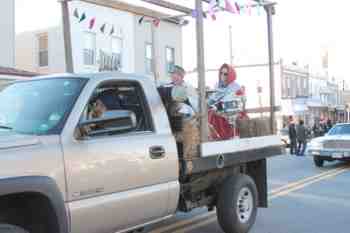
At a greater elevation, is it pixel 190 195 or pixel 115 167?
pixel 115 167

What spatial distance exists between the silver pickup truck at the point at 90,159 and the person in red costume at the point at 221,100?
2.40ft

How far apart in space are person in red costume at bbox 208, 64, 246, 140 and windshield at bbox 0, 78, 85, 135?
7.93ft

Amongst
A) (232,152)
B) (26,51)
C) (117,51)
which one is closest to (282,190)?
(232,152)

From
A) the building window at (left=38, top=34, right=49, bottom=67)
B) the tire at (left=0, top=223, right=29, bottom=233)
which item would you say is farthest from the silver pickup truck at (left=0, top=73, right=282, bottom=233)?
the building window at (left=38, top=34, right=49, bottom=67)

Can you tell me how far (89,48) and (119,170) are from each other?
2028 centimetres

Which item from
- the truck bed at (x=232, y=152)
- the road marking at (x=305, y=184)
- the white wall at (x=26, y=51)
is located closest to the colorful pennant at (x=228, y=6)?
the truck bed at (x=232, y=152)

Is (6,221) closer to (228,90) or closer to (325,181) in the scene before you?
(228,90)

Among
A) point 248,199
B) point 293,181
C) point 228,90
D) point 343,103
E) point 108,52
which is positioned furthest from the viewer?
point 343,103

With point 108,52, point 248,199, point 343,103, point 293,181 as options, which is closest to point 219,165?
point 248,199

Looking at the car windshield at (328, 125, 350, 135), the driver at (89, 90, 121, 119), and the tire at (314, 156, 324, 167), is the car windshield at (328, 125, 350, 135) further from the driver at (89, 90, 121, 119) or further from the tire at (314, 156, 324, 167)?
the driver at (89, 90, 121, 119)

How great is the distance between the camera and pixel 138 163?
491 centimetres

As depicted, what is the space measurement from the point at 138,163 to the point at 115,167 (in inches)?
12.7

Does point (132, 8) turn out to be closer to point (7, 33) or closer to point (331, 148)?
point (331, 148)

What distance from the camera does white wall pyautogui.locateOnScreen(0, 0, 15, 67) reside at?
1923cm
